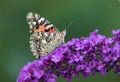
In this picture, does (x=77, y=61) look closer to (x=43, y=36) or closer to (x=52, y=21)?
(x=43, y=36)

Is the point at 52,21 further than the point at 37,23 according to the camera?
Yes

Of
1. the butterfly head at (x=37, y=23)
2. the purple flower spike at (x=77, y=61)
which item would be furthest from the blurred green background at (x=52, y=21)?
the purple flower spike at (x=77, y=61)

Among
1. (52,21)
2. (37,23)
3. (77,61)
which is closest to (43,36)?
(37,23)

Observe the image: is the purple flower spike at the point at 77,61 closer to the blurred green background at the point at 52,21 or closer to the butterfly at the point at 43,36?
the butterfly at the point at 43,36

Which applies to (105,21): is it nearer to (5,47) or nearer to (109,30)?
(109,30)

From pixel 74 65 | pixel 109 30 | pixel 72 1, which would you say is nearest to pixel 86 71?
pixel 74 65
